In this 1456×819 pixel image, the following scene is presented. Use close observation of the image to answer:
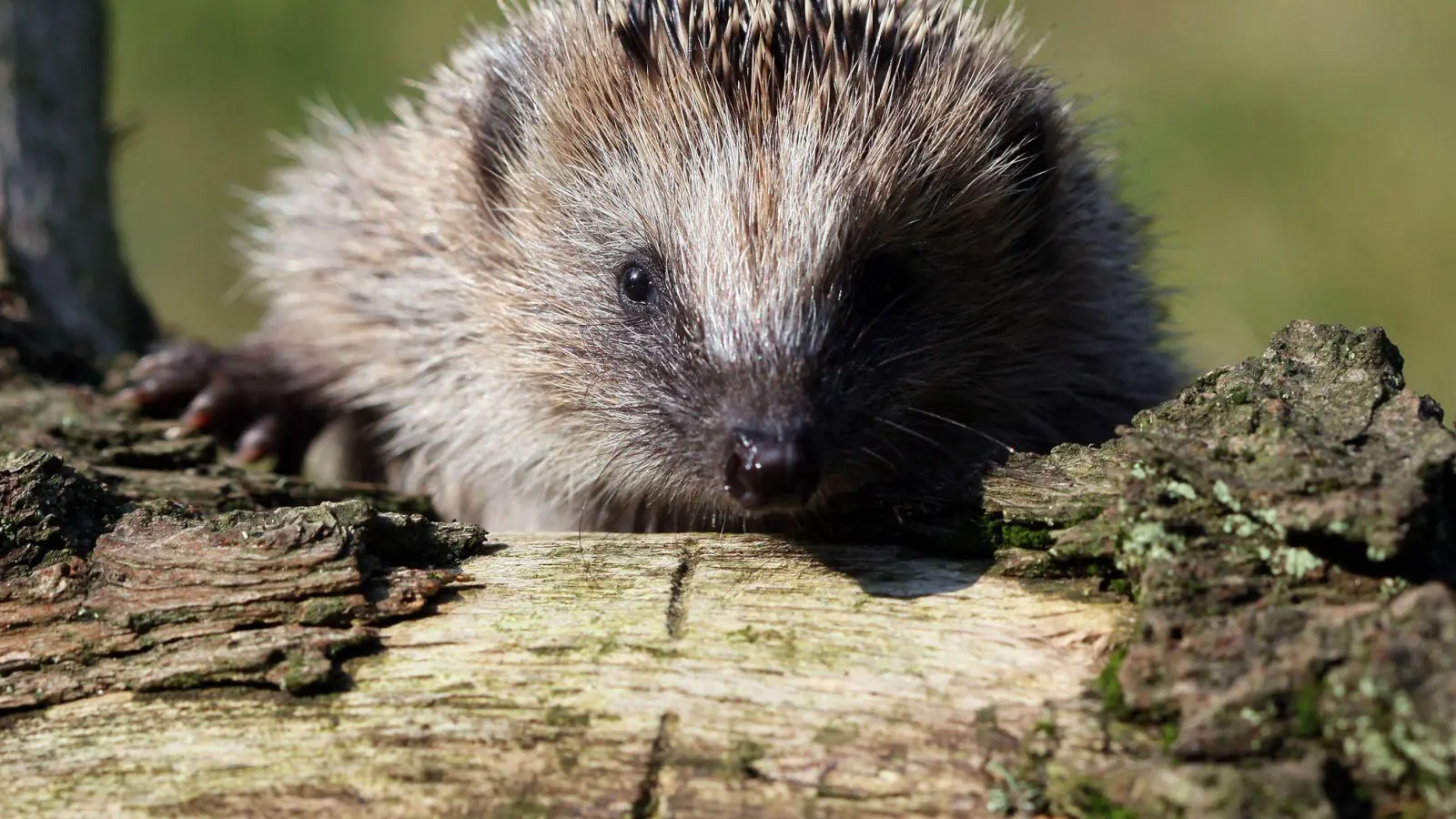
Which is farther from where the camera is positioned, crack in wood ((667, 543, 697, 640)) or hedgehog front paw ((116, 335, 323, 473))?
hedgehog front paw ((116, 335, 323, 473))

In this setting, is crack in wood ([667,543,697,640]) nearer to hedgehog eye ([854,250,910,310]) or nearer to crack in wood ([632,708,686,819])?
crack in wood ([632,708,686,819])

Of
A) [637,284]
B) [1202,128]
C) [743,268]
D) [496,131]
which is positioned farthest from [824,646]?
[1202,128]

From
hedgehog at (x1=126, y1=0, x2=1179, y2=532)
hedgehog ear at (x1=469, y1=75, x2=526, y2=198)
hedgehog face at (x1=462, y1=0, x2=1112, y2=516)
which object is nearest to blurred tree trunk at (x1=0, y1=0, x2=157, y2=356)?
hedgehog at (x1=126, y1=0, x2=1179, y2=532)

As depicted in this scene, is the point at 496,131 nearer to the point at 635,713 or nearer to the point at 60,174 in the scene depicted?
the point at 635,713

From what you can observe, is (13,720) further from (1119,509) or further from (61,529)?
(1119,509)

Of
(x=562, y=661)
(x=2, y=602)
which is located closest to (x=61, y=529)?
(x=2, y=602)

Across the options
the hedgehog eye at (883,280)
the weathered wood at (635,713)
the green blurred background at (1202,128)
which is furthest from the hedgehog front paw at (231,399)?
the hedgehog eye at (883,280)
